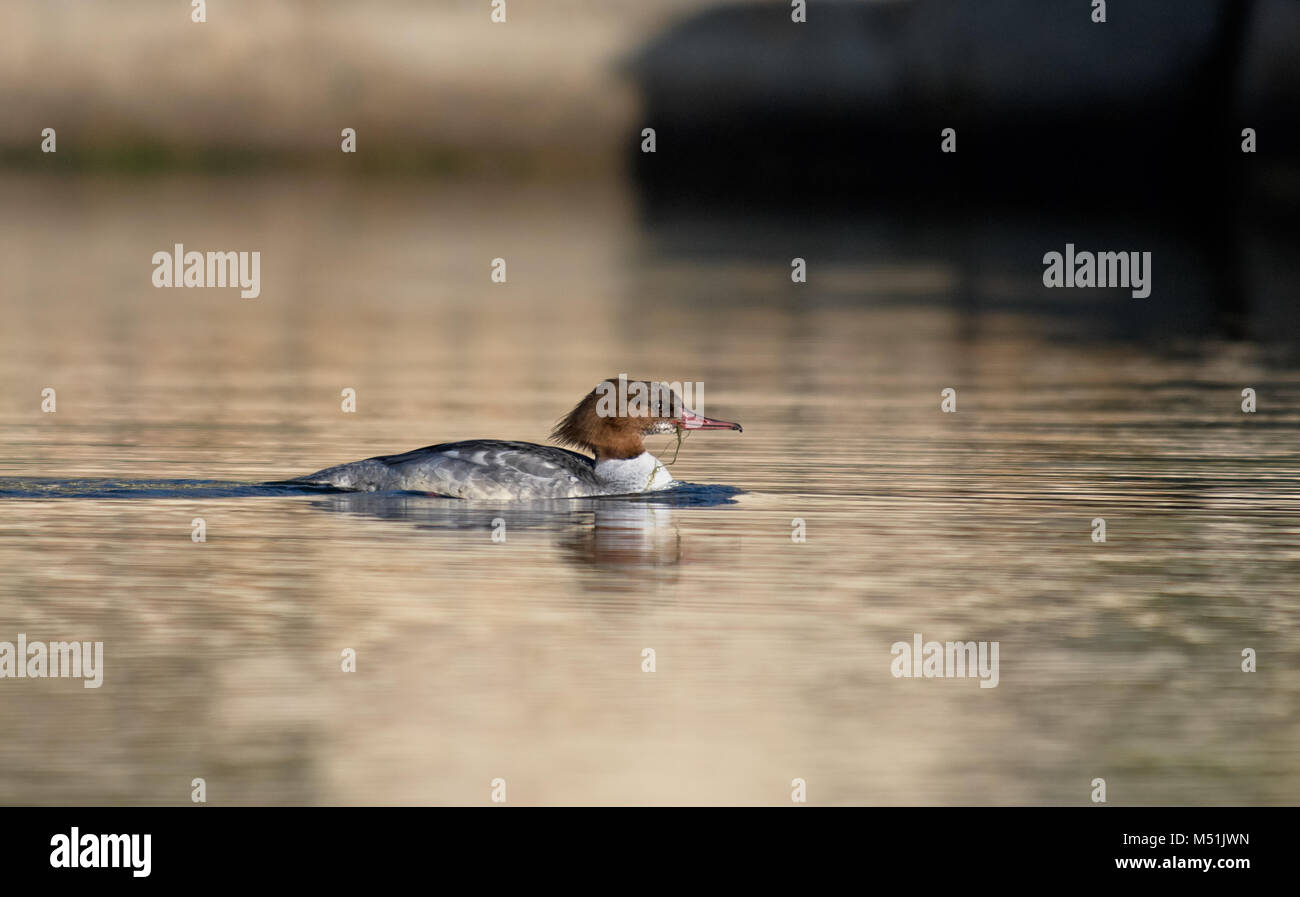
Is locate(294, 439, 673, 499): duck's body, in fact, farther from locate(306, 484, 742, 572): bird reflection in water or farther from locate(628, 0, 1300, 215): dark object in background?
locate(628, 0, 1300, 215): dark object in background

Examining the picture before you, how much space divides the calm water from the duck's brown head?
19.0 inches

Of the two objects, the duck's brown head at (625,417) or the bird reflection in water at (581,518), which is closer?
the bird reflection in water at (581,518)

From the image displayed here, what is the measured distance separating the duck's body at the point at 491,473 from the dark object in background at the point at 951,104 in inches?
1427

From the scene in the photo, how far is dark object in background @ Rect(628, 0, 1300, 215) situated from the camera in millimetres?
52125

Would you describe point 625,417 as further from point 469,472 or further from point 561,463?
point 469,472

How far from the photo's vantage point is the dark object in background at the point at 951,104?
171ft

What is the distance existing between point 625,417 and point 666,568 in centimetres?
224

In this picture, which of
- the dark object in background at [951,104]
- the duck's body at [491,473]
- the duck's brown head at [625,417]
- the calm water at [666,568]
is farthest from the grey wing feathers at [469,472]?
the dark object in background at [951,104]

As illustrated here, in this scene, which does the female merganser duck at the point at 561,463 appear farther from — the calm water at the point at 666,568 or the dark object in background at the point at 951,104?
the dark object in background at the point at 951,104

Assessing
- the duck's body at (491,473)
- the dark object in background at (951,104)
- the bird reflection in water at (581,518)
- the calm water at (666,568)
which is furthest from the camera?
the dark object in background at (951,104)

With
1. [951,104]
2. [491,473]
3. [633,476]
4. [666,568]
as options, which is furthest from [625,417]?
[951,104]

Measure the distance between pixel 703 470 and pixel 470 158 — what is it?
1902 inches

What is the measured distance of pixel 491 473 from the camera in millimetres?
11812
